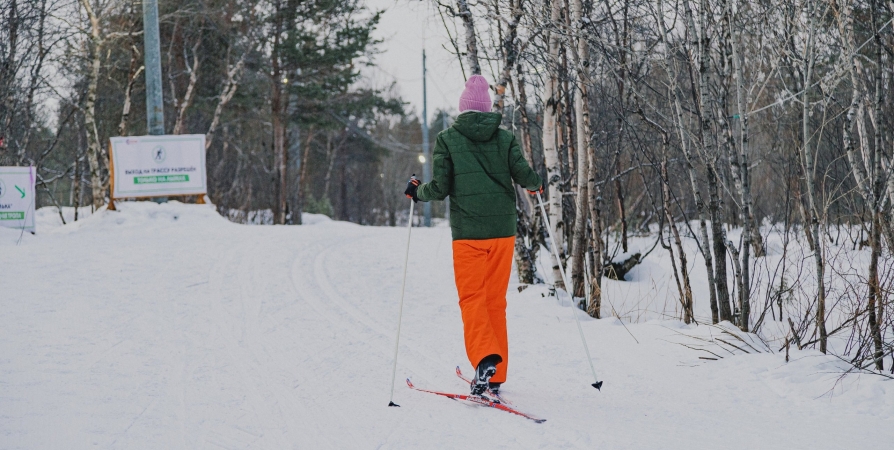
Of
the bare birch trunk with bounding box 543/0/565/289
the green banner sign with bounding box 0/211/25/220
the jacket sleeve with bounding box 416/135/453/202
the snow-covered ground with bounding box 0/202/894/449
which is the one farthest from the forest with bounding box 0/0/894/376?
the green banner sign with bounding box 0/211/25/220

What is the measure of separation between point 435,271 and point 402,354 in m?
3.38

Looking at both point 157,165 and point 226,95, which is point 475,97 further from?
point 226,95

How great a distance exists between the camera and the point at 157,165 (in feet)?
40.6

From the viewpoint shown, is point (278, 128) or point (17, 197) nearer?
point (17, 197)

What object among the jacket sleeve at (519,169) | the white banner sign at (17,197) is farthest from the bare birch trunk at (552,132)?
the white banner sign at (17,197)

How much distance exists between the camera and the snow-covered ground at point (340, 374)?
3.09 m

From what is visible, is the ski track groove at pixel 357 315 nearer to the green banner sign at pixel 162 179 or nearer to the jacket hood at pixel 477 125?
the jacket hood at pixel 477 125

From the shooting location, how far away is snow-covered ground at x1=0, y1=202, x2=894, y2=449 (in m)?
3.09

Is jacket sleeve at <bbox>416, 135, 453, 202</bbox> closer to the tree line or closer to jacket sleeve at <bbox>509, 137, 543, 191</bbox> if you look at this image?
jacket sleeve at <bbox>509, 137, 543, 191</bbox>

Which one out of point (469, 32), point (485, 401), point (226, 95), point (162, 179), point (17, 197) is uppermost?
point (226, 95)

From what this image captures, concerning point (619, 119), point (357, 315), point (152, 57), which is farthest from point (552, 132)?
point (152, 57)

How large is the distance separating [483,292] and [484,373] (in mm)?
454

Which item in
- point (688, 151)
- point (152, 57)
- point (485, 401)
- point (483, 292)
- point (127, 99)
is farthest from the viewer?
point (127, 99)

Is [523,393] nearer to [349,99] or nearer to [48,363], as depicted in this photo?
[48,363]
